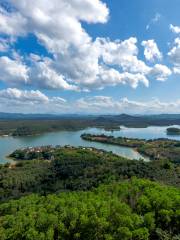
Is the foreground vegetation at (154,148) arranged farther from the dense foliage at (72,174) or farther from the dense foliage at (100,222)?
the dense foliage at (100,222)

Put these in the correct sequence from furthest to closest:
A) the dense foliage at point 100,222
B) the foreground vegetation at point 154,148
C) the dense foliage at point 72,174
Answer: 1. the foreground vegetation at point 154,148
2. the dense foliage at point 72,174
3. the dense foliage at point 100,222

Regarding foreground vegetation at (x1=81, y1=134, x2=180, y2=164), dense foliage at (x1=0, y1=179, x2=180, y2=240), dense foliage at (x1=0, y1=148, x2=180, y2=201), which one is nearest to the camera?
dense foliage at (x1=0, y1=179, x2=180, y2=240)

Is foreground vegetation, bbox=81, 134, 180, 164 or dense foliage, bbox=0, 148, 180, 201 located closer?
dense foliage, bbox=0, 148, 180, 201

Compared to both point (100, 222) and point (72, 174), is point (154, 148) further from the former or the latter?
point (100, 222)

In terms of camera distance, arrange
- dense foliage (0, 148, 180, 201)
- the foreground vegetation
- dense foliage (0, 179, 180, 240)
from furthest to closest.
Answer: the foreground vegetation < dense foliage (0, 148, 180, 201) < dense foliage (0, 179, 180, 240)

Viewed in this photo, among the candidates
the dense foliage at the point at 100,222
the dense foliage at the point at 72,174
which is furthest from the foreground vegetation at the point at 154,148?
the dense foliage at the point at 100,222

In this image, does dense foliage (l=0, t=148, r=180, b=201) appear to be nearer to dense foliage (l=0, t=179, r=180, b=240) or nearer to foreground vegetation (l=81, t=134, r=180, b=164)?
dense foliage (l=0, t=179, r=180, b=240)

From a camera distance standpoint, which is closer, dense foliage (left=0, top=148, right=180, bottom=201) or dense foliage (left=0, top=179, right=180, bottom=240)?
dense foliage (left=0, top=179, right=180, bottom=240)

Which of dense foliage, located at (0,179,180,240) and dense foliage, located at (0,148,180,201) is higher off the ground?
dense foliage, located at (0,179,180,240)

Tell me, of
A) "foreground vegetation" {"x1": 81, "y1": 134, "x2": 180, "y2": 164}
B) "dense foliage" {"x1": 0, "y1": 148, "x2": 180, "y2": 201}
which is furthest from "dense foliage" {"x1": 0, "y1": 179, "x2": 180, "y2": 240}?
"foreground vegetation" {"x1": 81, "y1": 134, "x2": 180, "y2": 164}

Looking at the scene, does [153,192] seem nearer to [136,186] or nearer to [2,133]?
[136,186]
